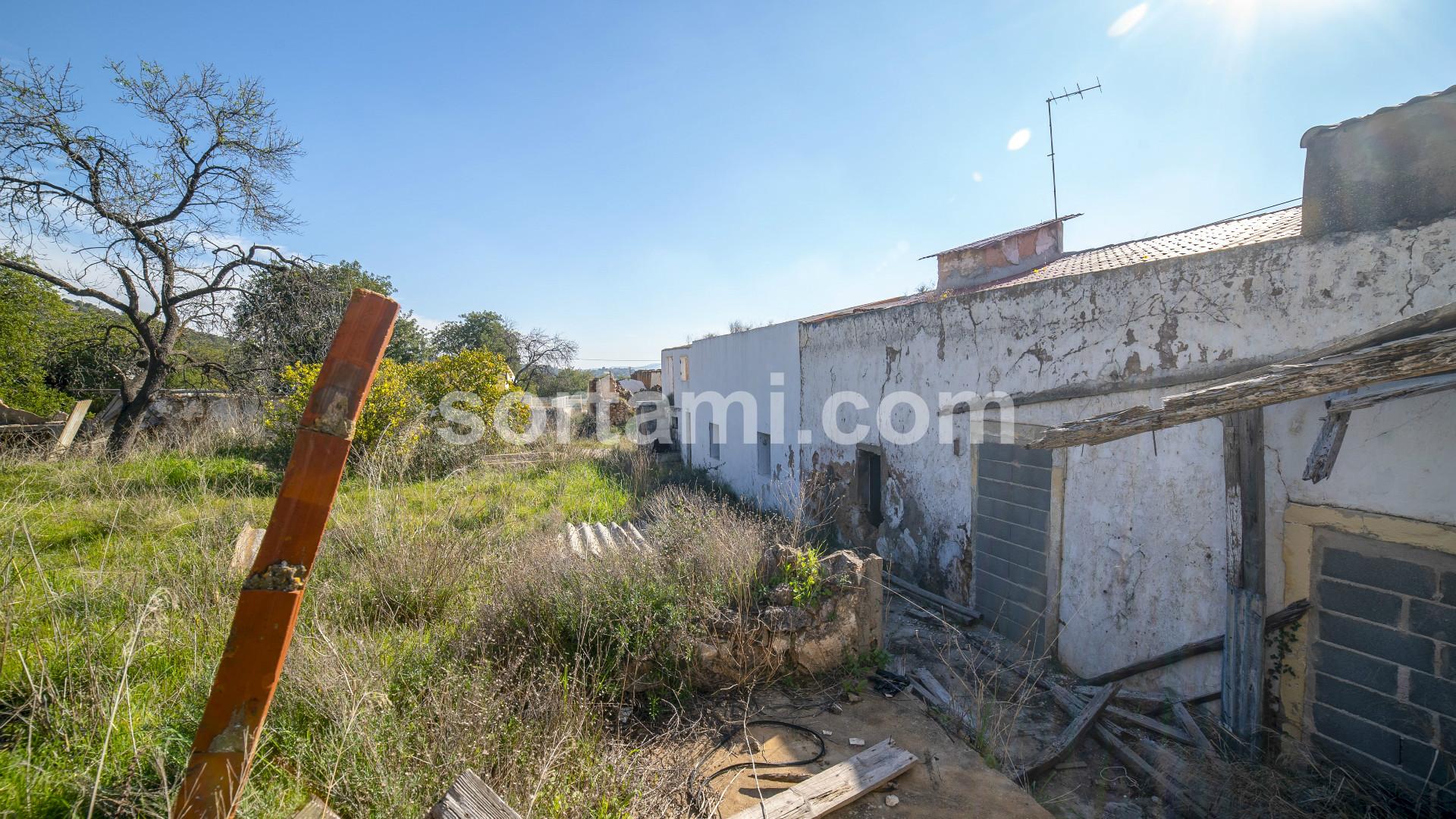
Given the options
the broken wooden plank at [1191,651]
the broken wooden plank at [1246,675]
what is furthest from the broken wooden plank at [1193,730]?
the broken wooden plank at [1191,651]

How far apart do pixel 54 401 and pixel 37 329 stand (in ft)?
5.44

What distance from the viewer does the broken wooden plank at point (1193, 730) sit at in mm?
3607

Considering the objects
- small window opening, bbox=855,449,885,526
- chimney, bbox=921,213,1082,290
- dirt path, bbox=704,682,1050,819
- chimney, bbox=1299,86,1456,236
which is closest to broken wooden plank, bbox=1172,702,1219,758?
dirt path, bbox=704,682,1050,819

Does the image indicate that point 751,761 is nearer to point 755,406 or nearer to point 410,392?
point 755,406

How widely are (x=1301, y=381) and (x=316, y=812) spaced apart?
450cm

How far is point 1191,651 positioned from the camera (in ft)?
13.4

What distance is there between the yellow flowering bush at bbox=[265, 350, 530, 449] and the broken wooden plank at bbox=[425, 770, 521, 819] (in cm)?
866

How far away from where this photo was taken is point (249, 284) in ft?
36.1

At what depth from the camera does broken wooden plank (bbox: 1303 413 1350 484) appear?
283cm

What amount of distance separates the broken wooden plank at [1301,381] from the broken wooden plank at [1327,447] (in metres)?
0.17

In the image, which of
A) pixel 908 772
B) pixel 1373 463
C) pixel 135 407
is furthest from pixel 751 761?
pixel 135 407

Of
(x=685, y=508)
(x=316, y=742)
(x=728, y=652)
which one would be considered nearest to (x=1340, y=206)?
(x=728, y=652)

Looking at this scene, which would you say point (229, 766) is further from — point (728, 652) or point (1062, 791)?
point (1062, 791)

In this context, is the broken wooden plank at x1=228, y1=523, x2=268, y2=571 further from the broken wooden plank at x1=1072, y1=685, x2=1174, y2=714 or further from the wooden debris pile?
the broken wooden plank at x1=1072, y1=685, x2=1174, y2=714
